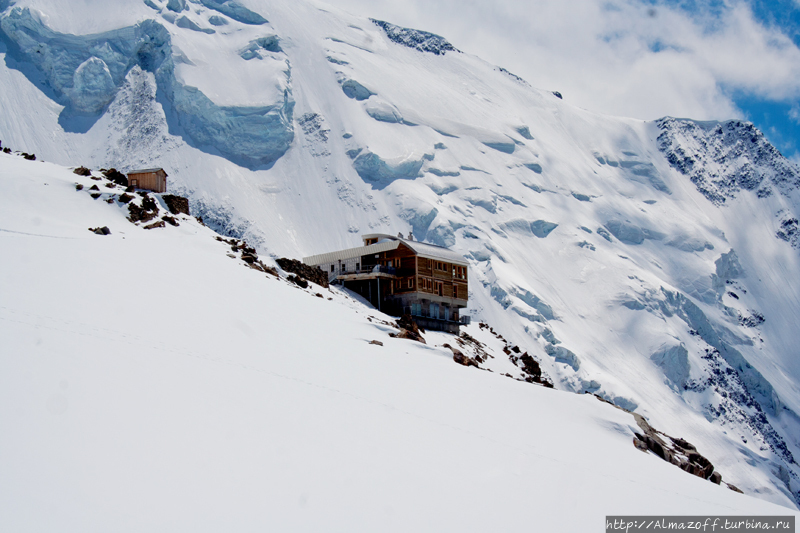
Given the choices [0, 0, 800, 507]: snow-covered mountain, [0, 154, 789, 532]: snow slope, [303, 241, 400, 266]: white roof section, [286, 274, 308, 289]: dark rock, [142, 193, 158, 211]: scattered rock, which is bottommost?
[0, 0, 800, 507]: snow-covered mountain

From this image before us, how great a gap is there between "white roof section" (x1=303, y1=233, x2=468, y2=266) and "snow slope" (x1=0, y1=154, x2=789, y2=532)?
27.9 m

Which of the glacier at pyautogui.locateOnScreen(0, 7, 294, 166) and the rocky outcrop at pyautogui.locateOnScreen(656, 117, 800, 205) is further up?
the rocky outcrop at pyautogui.locateOnScreen(656, 117, 800, 205)

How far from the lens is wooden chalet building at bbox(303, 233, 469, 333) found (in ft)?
178

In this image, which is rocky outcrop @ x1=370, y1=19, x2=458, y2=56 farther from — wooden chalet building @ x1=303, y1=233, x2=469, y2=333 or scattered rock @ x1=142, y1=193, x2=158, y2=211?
scattered rock @ x1=142, y1=193, x2=158, y2=211

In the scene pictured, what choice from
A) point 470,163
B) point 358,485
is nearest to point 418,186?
point 470,163

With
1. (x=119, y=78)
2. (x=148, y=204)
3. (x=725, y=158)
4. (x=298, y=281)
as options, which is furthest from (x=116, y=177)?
(x=725, y=158)

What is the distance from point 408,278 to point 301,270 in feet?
38.8

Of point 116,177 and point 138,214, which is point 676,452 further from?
point 116,177

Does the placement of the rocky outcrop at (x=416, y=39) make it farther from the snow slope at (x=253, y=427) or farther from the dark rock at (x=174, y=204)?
the snow slope at (x=253, y=427)

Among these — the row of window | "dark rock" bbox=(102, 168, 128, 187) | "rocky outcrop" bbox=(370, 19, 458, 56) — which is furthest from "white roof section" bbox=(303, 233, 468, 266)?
"rocky outcrop" bbox=(370, 19, 458, 56)

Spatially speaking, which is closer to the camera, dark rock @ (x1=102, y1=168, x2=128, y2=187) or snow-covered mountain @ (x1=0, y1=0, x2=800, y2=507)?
dark rock @ (x1=102, y1=168, x2=128, y2=187)

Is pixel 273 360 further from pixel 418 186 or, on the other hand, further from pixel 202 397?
pixel 418 186

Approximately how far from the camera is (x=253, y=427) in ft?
44.3

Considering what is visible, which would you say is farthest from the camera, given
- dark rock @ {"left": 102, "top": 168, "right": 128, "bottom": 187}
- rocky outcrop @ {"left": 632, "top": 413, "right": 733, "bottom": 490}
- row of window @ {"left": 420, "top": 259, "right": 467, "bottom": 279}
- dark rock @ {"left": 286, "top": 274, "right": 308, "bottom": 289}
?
row of window @ {"left": 420, "top": 259, "right": 467, "bottom": 279}
